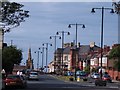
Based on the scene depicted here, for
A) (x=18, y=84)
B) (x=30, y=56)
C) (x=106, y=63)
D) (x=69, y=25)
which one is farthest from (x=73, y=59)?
(x=18, y=84)

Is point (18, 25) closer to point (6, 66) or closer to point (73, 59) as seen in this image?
point (6, 66)

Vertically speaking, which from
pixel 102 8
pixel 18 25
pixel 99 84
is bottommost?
pixel 99 84

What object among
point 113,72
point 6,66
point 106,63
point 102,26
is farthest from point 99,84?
point 106,63

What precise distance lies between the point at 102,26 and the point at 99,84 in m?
10.0

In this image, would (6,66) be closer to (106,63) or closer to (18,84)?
(18,84)

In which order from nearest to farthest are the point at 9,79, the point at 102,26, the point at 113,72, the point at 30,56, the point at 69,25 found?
the point at 9,79 → the point at 102,26 → the point at 69,25 → the point at 113,72 → the point at 30,56

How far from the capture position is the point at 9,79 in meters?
51.5

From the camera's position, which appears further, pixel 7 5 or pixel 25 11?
pixel 25 11

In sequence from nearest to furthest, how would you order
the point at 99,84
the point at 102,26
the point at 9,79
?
1. the point at 9,79
2. the point at 99,84
3. the point at 102,26

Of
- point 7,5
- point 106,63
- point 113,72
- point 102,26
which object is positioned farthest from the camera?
point 106,63

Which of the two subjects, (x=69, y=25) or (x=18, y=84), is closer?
(x=18, y=84)

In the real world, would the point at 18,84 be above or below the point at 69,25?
below

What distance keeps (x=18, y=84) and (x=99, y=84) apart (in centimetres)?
1838

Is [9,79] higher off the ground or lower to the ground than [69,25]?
lower
